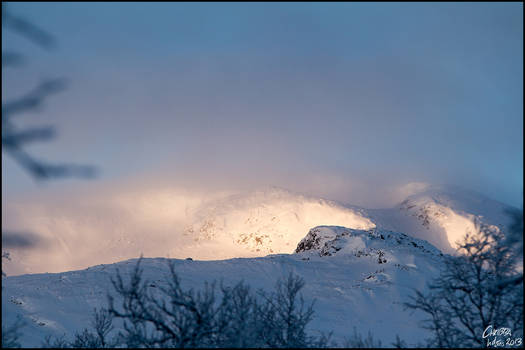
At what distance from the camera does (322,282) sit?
37.8 metres

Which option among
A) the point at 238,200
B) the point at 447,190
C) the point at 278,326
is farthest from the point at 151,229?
the point at 278,326

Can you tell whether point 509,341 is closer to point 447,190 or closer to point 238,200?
point 238,200

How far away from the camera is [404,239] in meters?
49.5

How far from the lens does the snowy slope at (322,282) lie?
27.8 metres

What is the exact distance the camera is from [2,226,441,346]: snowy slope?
2784 centimetres

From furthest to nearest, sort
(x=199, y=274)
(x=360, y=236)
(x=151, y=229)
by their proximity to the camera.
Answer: (x=151, y=229), (x=360, y=236), (x=199, y=274)

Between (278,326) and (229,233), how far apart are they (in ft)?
400
